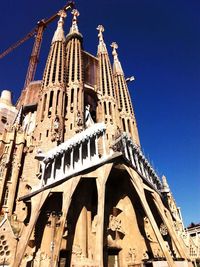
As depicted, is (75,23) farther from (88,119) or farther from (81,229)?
(81,229)

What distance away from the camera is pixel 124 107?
3428 cm

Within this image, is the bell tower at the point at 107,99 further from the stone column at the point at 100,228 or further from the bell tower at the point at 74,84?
the stone column at the point at 100,228

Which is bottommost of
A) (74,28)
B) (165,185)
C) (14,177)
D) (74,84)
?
(14,177)

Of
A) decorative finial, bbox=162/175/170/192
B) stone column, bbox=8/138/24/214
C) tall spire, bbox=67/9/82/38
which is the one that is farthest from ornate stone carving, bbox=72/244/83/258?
tall spire, bbox=67/9/82/38

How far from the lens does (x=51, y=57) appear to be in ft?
109

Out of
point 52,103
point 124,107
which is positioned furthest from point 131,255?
point 124,107

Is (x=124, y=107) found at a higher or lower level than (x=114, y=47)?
lower

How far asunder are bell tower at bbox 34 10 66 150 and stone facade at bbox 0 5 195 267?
0.13 m

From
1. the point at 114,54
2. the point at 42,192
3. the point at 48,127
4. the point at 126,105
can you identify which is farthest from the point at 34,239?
the point at 114,54

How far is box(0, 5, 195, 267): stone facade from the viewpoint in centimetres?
1645

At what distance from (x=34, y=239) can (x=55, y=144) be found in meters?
9.03

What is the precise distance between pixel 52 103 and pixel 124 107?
11.9 meters

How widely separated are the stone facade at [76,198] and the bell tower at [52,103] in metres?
0.13

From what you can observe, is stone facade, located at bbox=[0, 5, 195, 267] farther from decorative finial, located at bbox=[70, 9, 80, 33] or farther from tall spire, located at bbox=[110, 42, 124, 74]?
decorative finial, located at bbox=[70, 9, 80, 33]
